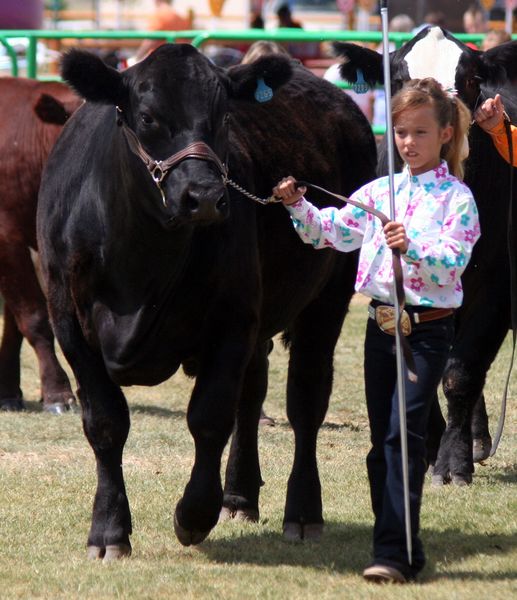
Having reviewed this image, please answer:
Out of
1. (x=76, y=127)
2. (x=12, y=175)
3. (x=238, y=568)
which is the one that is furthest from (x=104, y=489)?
(x=12, y=175)

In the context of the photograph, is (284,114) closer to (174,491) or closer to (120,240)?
(120,240)

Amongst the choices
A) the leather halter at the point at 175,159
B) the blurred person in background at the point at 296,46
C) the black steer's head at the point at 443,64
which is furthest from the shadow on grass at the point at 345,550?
the blurred person in background at the point at 296,46

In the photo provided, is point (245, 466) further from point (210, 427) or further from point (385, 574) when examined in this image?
point (385, 574)

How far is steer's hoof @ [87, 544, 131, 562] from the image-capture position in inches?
187

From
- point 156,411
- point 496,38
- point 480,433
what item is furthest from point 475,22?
point 480,433

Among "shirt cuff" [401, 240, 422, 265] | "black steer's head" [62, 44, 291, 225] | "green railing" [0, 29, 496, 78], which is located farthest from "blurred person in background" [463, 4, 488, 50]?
"shirt cuff" [401, 240, 422, 265]

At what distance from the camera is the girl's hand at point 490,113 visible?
5141 mm

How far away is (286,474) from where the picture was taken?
645 centimetres

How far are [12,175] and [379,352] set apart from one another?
4.59 m

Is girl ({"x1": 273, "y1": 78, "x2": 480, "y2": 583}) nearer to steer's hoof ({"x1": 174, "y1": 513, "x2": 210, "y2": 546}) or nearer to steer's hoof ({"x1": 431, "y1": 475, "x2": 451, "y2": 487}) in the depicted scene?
steer's hoof ({"x1": 174, "y1": 513, "x2": 210, "y2": 546})

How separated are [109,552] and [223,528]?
0.74m

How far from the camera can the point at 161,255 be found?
4.71 meters

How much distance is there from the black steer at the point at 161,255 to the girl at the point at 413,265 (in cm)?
39

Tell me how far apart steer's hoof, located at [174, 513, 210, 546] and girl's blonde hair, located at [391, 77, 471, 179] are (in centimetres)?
159
